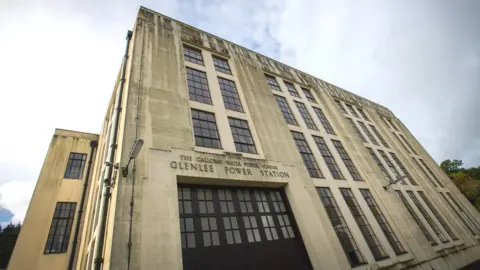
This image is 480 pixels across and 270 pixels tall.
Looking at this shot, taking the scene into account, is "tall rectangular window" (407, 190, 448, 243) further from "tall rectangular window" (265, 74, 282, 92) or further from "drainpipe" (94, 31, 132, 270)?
"drainpipe" (94, 31, 132, 270)

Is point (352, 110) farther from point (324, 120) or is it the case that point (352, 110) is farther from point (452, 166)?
point (452, 166)

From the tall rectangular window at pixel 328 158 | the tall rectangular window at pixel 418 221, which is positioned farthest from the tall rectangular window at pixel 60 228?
the tall rectangular window at pixel 418 221

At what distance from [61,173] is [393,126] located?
39004 millimetres

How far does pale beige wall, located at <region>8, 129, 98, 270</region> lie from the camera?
11797 mm

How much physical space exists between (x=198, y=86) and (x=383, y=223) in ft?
49.1

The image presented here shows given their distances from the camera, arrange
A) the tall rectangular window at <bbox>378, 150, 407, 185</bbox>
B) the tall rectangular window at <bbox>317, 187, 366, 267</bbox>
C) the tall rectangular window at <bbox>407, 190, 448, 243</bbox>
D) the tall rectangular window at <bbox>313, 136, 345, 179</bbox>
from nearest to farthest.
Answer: the tall rectangular window at <bbox>317, 187, 366, 267</bbox>, the tall rectangular window at <bbox>313, 136, 345, 179</bbox>, the tall rectangular window at <bbox>407, 190, 448, 243</bbox>, the tall rectangular window at <bbox>378, 150, 407, 185</bbox>

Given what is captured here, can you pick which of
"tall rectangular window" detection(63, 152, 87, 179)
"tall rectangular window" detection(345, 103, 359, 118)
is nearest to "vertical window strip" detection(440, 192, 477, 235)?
"tall rectangular window" detection(345, 103, 359, 118)

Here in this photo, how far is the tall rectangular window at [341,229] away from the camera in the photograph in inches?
430

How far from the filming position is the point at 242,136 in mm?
11750

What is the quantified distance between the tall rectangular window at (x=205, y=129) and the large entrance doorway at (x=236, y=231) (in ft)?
7.19

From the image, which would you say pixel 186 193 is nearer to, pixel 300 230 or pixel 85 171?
pixel 300 230

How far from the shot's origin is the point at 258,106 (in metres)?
14.1

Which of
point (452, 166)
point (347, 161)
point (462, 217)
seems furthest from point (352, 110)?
point (452, 166)

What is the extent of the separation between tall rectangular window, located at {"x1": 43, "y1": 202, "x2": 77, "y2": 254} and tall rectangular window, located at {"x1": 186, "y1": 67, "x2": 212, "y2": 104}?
11489 mm
